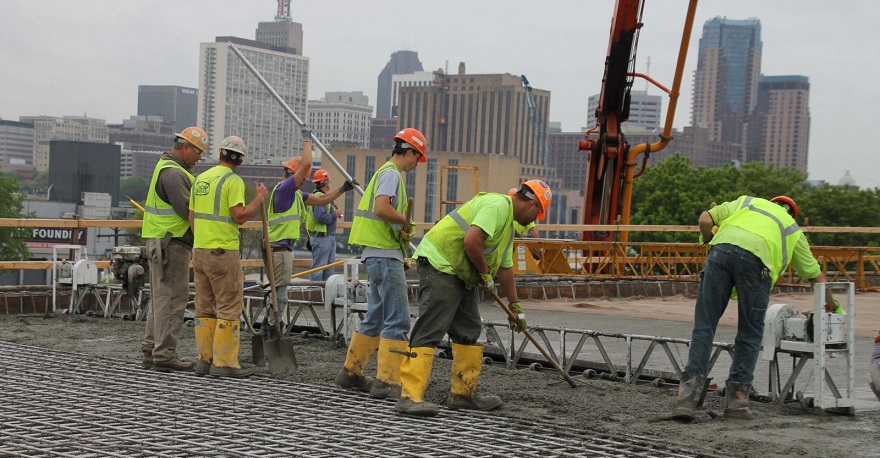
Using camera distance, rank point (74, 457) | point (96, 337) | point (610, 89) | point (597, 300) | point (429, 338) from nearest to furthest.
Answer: point (74, 457) → point (429, 338) → point (96, 337) → point (597, 300) → point (610, 89)

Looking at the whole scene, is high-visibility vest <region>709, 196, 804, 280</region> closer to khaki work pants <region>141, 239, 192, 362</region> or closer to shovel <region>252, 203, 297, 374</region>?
shovel <region>252, 203, 297, 374</region>

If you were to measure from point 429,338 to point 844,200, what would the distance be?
53.8m

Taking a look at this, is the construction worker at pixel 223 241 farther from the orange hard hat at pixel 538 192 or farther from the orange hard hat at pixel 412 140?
the orange hard hat at pixel 538 192

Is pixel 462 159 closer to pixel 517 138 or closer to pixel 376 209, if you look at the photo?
pixel 517 138

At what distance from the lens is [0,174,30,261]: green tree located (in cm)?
7412

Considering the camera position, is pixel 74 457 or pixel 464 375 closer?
pixel 74 457

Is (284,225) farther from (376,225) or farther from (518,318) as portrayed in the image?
(518,318)

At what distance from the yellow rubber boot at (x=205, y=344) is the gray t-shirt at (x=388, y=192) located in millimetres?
1664

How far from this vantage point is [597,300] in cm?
1889

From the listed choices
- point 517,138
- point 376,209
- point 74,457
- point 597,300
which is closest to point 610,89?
point 597,300

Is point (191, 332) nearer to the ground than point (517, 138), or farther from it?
nearer to the ground

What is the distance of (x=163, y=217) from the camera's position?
30.8ft

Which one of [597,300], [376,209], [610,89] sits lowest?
[597,300]

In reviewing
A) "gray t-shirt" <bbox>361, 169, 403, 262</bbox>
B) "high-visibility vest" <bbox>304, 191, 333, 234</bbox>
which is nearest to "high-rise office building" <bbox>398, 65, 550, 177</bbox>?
"high-visibility vest" <bbox>304, 191, 333, 234</bbox>
